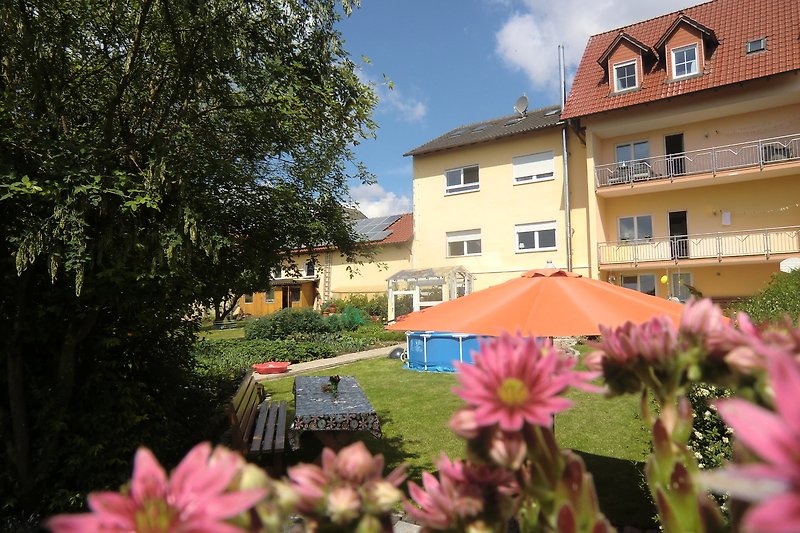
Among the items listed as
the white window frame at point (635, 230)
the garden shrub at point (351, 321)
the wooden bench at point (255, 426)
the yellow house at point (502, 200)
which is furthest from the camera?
the garden shrub at point (351, 321)

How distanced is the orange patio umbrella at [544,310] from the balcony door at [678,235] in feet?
55.2

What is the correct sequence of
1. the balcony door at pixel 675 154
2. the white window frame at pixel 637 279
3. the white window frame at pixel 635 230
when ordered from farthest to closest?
1. the white window frame at pixel 635 230
2. the white window frame at pixel 637 279
3. the balcony door at pixel 675 154

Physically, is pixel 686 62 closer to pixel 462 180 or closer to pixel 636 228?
pixel 636 228

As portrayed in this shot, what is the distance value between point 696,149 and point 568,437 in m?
16.4

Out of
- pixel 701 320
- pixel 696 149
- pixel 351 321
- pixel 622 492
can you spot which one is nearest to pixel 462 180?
pixel 351 321

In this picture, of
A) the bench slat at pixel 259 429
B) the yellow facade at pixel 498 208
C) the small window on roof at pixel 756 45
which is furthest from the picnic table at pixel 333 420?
the small window on roof at pixel 756 45

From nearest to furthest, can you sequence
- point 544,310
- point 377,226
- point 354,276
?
1. point 544,310
2. point 354,276
3. point 377,226

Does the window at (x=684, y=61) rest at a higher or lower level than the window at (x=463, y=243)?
higher

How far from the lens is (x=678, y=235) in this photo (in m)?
19.6

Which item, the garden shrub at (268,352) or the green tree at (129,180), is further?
the garden shrub at (268,352)

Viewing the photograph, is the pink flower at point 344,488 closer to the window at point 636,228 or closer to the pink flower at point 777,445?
the pink flower at point 777,445

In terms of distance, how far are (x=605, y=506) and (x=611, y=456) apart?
73.2 inches

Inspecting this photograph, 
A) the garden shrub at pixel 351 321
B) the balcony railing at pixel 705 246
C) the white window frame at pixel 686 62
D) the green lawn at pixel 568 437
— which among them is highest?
the white window frame at pixel 686 62

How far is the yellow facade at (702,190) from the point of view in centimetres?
1767
